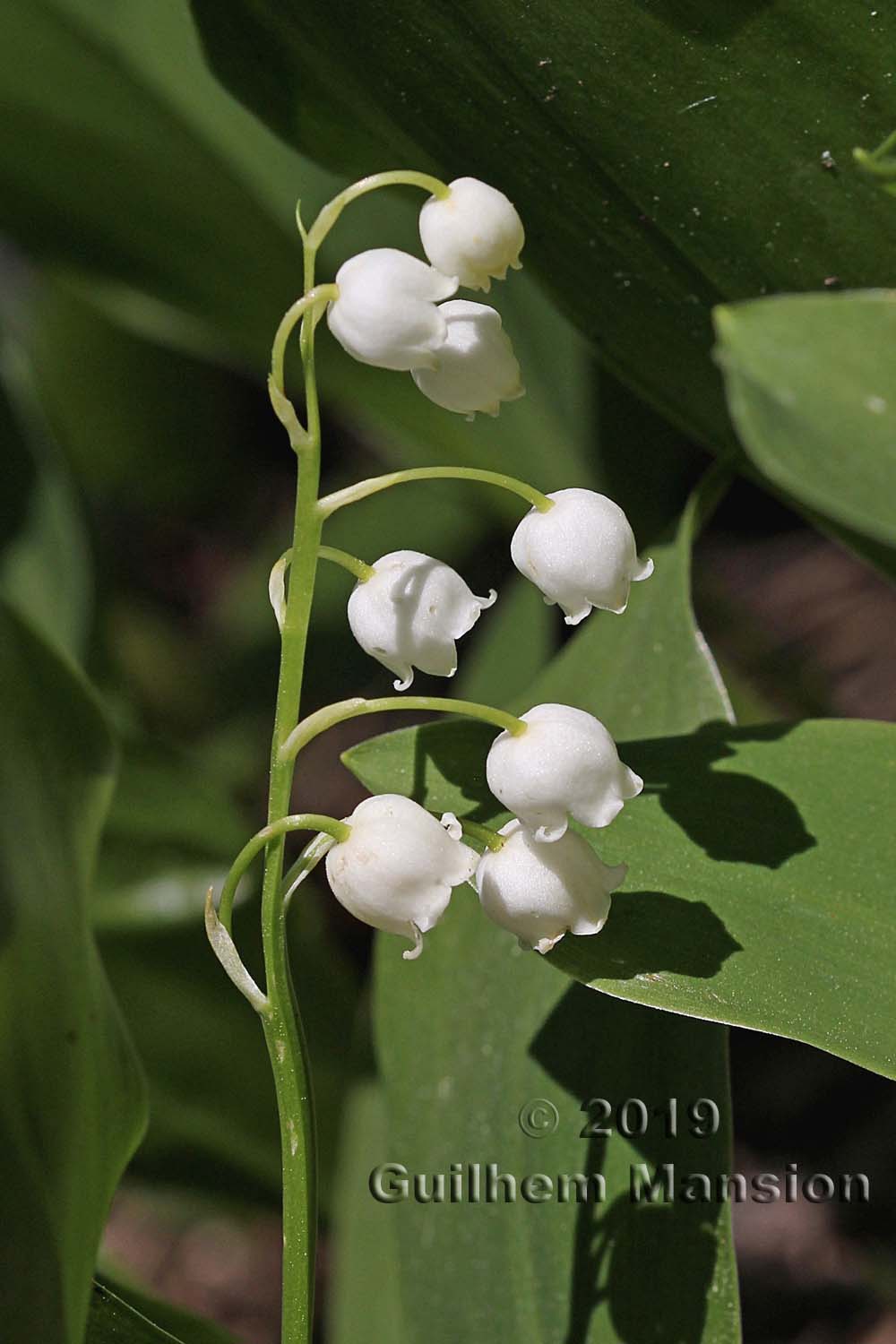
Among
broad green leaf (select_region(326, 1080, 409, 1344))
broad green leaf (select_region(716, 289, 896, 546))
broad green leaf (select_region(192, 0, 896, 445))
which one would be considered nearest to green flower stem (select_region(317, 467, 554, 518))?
broad green leaf (select_region(716, 289, 896, 546))

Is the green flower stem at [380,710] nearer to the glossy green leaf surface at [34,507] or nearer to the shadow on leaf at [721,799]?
the shadow on leaf at [721,799]

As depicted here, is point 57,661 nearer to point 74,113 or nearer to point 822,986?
point 822,986

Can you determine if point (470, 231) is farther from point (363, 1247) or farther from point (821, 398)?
point (363, 1247)

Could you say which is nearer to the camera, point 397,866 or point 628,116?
point 397,866

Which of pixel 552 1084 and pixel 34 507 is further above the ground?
pixel 34 507

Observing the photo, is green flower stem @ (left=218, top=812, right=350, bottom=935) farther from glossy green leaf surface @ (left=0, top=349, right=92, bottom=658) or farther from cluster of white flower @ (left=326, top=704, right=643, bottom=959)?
glossy green leaf surface @ (left=0, top=349, right=92, bottom=658)

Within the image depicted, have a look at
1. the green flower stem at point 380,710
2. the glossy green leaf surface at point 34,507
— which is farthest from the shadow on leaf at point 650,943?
the glossy green leaf surface at point 34,507

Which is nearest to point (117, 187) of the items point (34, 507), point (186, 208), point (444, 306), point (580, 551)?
point (186, 208)
